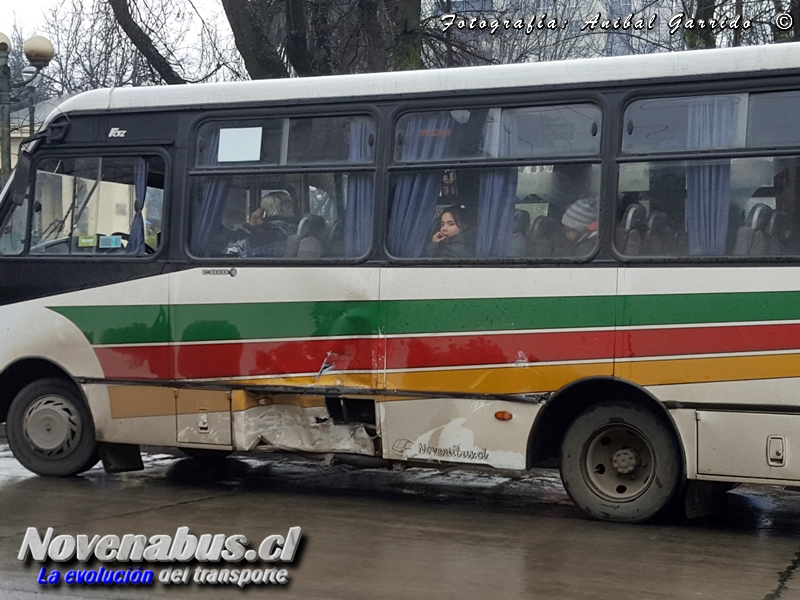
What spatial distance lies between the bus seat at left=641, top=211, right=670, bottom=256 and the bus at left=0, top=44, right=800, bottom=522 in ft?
0.05

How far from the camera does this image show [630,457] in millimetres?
7516

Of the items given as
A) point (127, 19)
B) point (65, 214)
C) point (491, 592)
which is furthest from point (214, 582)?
point (127, 19)

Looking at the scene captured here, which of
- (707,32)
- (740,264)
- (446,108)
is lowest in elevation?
(740,264)

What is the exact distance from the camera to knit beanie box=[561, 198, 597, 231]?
24.6 feet

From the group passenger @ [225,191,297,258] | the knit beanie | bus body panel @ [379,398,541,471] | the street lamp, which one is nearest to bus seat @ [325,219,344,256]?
passenger @ [225,191,297,258]

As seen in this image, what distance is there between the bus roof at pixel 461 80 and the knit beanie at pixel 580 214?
830 millimetres

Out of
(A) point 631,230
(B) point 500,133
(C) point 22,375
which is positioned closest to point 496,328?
(A) point 631,230

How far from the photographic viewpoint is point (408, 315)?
7.95 m

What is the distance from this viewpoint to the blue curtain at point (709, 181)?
7.11 m

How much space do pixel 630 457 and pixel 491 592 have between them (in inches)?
80.2

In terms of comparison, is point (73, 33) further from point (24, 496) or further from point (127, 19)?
point (24, 496)

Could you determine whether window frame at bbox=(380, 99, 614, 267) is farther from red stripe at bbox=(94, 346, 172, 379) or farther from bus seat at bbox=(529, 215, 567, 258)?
red stripe at bbox=(94, 346, 172, 379)

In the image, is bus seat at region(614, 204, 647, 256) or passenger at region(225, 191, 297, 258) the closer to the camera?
bus seat at region(614, 204, 647, 256)

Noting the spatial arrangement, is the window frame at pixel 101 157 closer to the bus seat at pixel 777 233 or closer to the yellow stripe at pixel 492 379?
the yellow stripe at pixel 492 379
